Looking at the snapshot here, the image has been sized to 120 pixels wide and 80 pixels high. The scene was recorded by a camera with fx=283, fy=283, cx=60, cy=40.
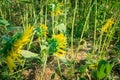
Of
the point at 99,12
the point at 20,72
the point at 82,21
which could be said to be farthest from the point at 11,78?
the point at 99,12

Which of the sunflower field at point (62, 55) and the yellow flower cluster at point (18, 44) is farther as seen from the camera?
the sunflower field at point (62, 55)

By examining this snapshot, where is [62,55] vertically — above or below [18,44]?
below

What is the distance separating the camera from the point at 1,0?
1.98 meters

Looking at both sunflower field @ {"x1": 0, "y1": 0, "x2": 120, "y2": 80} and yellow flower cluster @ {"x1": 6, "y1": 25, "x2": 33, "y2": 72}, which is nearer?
yellow flower cluster @ {"x1": 6, "y1": 25, "x2": 33, "y2": 72}

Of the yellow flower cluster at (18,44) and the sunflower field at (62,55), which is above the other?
the yellow flower cluster at (18,44)

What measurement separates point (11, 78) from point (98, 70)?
429 millimetres

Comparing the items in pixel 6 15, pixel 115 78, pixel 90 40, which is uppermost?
pixel 6 15

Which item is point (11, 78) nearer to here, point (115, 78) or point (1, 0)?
point (115, 78)

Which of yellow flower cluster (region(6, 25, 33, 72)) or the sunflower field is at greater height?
yellow flower cluster (region(6, 25, 33, 72))

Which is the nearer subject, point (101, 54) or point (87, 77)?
point (87, 77)

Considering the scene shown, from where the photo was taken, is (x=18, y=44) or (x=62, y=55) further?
(x=62, y=55)

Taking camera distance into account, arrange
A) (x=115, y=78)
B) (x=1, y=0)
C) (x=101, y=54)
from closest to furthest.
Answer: (x=115, y=78)
(x=101, y=54)
(x=1, y=0)

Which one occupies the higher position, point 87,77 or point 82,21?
point 82,21

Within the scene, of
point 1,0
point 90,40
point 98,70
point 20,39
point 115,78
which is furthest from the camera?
point 1,0
